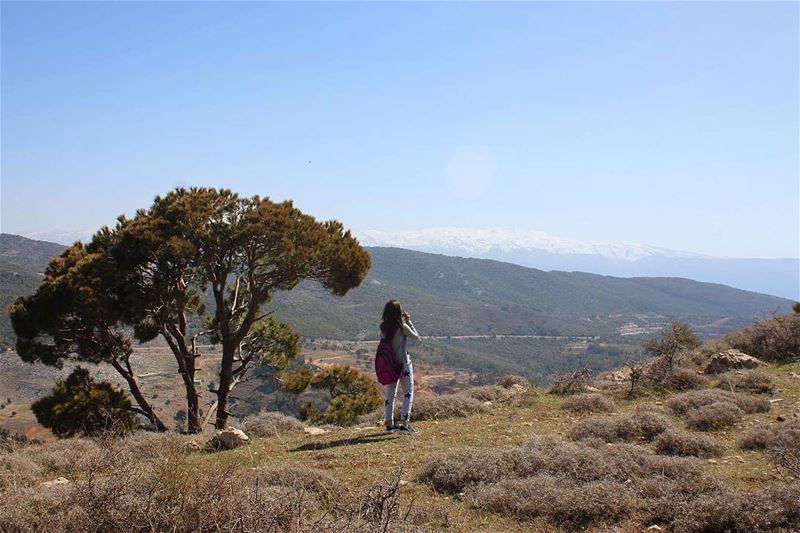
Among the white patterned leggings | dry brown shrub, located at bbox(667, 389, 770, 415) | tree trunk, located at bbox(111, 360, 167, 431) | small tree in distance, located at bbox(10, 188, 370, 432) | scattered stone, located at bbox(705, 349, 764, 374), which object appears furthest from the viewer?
tree trunk, located at bbox(111, 360, 167, 431)

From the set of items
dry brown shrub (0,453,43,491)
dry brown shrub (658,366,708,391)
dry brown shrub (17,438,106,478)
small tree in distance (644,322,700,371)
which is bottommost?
dry brown shrub (17,438,106,478)

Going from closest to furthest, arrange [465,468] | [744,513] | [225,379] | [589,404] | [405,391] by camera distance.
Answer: [744,513] → [465,468] → [405,391] → [589,404] → [225,379]

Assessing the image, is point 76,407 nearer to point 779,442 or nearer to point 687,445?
point 687,445

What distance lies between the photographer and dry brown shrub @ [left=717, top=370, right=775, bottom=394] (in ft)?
33.8

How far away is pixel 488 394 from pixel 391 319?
5.22m

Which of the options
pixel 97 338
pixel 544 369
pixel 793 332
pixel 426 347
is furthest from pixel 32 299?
pixel 426 347

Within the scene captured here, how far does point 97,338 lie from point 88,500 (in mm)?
12253

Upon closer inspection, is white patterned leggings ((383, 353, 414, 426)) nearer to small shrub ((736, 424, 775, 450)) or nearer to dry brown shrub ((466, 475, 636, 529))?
dry brown shrub ((466, 475, 636, 529))

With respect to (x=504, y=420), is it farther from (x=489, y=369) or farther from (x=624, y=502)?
(x=489, y=369)

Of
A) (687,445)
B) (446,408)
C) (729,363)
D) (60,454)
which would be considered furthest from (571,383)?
(60,454)

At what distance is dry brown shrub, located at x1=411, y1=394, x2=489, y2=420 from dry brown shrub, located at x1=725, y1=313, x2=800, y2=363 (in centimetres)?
863

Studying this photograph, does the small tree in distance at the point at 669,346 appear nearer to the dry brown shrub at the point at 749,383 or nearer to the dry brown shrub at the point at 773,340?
the dry brown shrub at the point at 749,383

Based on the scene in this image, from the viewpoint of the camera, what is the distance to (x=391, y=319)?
9.00 m

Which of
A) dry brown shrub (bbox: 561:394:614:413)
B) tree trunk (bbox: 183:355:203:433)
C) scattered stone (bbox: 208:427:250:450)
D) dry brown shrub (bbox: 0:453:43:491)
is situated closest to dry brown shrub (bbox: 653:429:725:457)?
dry brown shrub (bbox: 561:394:614:413)
